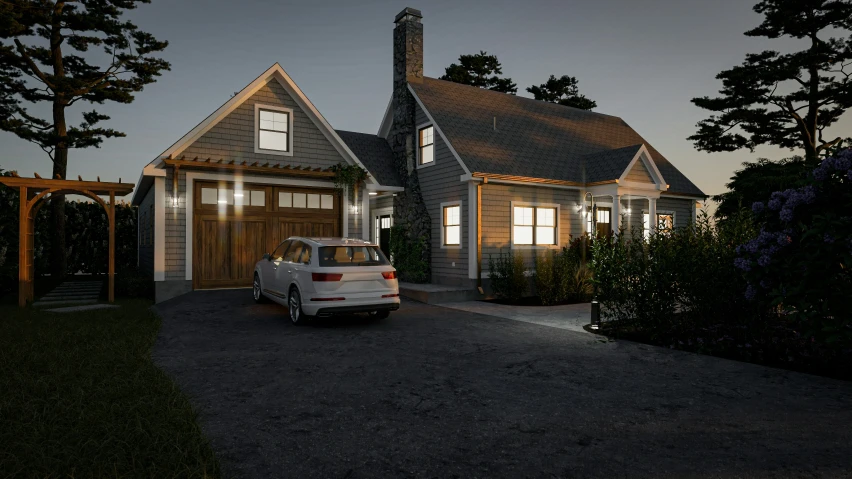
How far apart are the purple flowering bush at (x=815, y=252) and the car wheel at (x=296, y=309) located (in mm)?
7477

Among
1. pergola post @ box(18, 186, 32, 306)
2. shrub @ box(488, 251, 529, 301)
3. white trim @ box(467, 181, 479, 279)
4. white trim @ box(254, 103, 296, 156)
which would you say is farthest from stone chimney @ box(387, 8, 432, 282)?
pergola post @ box(18, 186, 32, 306)

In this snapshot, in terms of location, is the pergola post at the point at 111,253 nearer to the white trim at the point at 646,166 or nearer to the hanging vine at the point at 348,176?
the hanging vine at the point at 348,176

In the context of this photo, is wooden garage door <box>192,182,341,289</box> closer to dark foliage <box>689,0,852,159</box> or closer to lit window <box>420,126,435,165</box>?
lit window <box>420,126,435,165</box>

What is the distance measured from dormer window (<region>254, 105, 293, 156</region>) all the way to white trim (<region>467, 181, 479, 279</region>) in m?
5.78

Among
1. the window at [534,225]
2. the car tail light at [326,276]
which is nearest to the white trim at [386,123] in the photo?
the window at [534,225]

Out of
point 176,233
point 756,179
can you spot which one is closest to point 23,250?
point 176,233

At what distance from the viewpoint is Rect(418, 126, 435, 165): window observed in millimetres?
16969

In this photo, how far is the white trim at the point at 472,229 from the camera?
1497 centimetres

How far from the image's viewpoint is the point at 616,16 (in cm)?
1552

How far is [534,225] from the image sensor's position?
1652 cm

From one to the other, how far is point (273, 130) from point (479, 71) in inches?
1083

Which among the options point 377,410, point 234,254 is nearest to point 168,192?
point 234,254

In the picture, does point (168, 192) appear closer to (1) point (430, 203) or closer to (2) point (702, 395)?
(1) point (430, 203)

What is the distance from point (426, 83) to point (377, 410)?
15835mm
